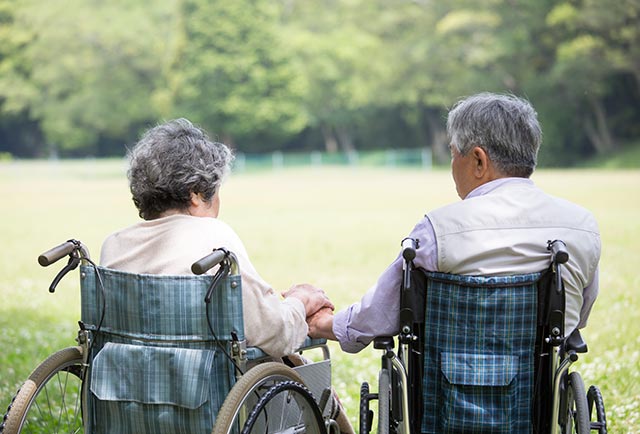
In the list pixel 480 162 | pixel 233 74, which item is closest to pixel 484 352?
pixel 480 162

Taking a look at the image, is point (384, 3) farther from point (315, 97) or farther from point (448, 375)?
point (448, 375)

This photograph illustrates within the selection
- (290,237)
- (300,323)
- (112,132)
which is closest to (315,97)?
(112,132)

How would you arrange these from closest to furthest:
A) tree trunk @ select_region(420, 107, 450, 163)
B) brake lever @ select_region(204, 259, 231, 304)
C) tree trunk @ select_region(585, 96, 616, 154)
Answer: brake lever @ select_region(204, 259, 231, 304) → tree trunk @ select_region(585, 96, 616, 154) → tree trunk @ select_region(420, 107, 450, 163)

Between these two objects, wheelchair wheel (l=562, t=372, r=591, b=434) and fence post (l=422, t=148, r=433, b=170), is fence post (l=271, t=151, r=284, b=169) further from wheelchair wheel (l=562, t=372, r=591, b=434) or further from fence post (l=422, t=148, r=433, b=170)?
wheelchair wheel (l=562, t=372, r=591, b=434)

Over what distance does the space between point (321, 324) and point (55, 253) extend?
72 centimetres

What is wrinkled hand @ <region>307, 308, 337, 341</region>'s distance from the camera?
2431 mm

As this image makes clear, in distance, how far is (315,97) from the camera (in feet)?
183

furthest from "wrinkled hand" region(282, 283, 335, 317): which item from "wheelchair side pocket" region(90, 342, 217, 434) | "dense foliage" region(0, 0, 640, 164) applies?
"dense foliage" region(0, 0, 640, 164)

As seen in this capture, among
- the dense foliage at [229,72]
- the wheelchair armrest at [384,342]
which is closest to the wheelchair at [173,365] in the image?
the wheelchair armrest at [384,342]

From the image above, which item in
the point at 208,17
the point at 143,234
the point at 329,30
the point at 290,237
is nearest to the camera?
the point at 143,234

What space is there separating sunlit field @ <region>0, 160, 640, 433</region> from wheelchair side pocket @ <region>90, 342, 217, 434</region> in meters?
1.70

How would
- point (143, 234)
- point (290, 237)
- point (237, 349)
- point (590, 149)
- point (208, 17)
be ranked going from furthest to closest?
point (208, 17) → point (590, 149) → point (290, 237) → point (143, 234) → point (237, 349)

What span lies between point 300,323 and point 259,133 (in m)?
53.6

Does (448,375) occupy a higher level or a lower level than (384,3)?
lower
